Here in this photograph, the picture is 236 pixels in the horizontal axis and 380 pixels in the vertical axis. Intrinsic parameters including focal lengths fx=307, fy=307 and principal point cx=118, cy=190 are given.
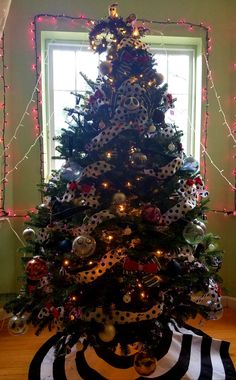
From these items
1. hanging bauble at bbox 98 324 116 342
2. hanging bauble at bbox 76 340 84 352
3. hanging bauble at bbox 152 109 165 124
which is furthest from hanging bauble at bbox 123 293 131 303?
hanging bauble at bbox 152 109 165 124

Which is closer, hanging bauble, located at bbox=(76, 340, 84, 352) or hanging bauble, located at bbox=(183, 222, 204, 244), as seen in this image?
hanging bauble, located at bbox=(183, 222, 204, 244)

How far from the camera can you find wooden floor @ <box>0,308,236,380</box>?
1628 mm

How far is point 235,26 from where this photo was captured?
2.38m

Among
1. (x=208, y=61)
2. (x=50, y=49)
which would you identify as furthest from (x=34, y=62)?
(x=208, y=61)

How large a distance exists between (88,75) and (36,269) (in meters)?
1.72

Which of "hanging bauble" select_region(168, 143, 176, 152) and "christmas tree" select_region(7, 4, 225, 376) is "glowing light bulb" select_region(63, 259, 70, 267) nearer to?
"christmas tree" select_region(7, 4, 225, 376)

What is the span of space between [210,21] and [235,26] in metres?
0.20

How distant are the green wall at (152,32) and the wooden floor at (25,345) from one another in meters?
0.37

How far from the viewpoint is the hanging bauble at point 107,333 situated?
1254 millimetres

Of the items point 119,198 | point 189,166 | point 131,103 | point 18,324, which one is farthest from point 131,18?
point 18,324

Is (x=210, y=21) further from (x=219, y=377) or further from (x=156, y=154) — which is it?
(x=219, y=377)

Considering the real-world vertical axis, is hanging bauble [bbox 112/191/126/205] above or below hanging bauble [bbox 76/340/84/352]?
above

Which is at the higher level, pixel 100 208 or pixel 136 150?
pixel 136 150

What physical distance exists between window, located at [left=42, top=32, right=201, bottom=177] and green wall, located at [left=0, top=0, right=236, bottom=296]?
132 mm
